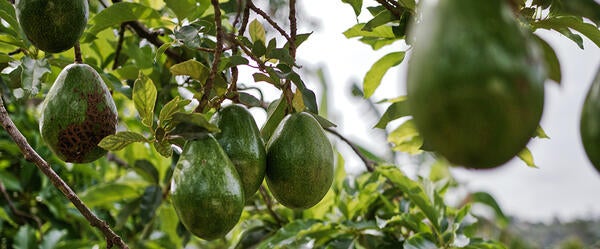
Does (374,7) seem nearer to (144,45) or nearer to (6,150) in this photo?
(144,45)

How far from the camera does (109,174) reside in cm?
246

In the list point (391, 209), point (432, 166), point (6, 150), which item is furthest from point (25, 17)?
point (432, 166)

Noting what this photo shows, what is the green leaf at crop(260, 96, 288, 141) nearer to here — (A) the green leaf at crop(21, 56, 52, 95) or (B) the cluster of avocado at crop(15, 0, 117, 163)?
(B) the cluster of avocado at crop(15, 0, 117, 163)

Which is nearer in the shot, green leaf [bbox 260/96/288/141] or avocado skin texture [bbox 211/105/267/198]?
avocado skin texture [bbox 211/105/267/198]

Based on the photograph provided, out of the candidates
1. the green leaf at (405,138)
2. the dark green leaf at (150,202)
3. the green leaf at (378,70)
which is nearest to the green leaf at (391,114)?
the green leaf at (378,70)

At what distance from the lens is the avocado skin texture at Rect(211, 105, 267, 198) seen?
0.90 meters

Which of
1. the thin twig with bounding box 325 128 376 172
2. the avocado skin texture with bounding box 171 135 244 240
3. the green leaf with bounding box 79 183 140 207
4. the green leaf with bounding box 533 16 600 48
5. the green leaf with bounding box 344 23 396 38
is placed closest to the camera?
the avocado skin texture with bounding box 171 135 244 240

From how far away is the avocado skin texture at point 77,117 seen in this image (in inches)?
37.2

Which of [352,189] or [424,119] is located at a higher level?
[424,119]

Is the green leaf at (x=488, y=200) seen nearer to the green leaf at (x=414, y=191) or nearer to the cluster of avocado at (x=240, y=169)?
the green leaf at (x=414, y=191)

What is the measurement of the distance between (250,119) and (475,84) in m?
0.53

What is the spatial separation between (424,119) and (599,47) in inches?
21.9

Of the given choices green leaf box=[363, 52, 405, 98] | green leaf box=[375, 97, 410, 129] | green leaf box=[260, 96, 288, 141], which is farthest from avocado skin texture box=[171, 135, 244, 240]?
green leaf box=[363, 52, 405, 98]

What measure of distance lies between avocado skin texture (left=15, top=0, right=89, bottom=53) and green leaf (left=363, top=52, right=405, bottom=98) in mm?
516
